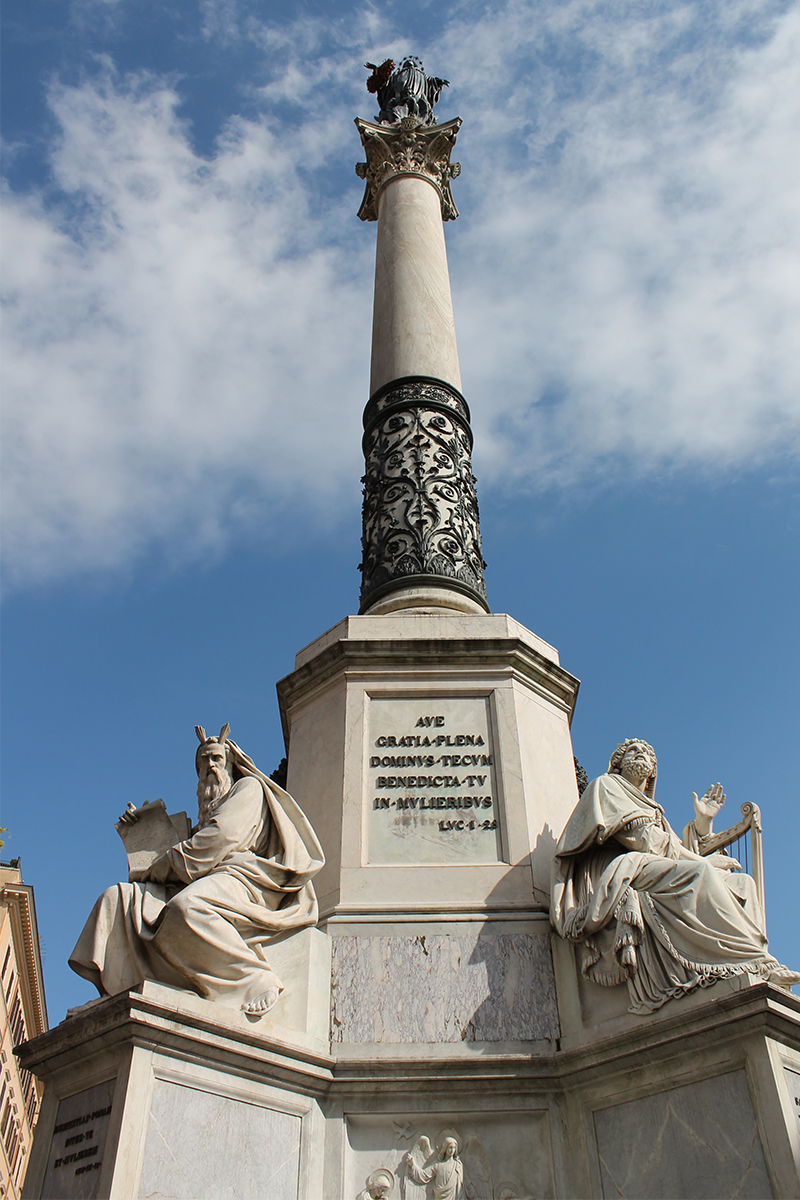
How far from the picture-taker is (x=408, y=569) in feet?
34.8

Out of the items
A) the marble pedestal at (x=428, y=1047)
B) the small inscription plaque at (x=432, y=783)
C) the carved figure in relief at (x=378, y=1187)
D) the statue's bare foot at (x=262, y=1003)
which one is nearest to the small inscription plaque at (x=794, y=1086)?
the marble pedestal at (x=428, y=1047)

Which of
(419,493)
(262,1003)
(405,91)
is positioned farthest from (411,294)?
(262,1003)

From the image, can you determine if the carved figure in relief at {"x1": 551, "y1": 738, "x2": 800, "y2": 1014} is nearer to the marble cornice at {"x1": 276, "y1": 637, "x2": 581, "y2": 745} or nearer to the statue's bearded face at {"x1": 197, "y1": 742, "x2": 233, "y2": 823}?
the marble cornice at {"x1": 276, "y1": 637, "x2": 581, "y2": 745}

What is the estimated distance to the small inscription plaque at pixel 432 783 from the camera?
313 inches

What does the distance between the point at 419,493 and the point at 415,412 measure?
134cm

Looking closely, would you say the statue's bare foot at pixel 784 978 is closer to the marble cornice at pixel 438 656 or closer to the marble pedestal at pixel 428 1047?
the marble pedestal at pixel 428 1047

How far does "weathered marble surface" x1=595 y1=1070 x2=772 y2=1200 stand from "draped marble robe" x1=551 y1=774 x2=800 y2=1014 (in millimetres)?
567

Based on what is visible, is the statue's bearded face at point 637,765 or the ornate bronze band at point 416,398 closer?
the statue's bearded face at point 637,765

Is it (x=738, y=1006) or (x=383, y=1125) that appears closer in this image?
(x=738, y=1006)

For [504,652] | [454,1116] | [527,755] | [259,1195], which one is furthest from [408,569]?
[259,1195]

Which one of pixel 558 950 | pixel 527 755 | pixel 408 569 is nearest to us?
pixel 558 950

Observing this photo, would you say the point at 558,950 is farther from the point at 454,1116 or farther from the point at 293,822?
the point at 293,822

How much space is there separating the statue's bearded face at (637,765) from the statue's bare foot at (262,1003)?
3.23 meters

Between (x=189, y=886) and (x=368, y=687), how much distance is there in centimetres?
277
